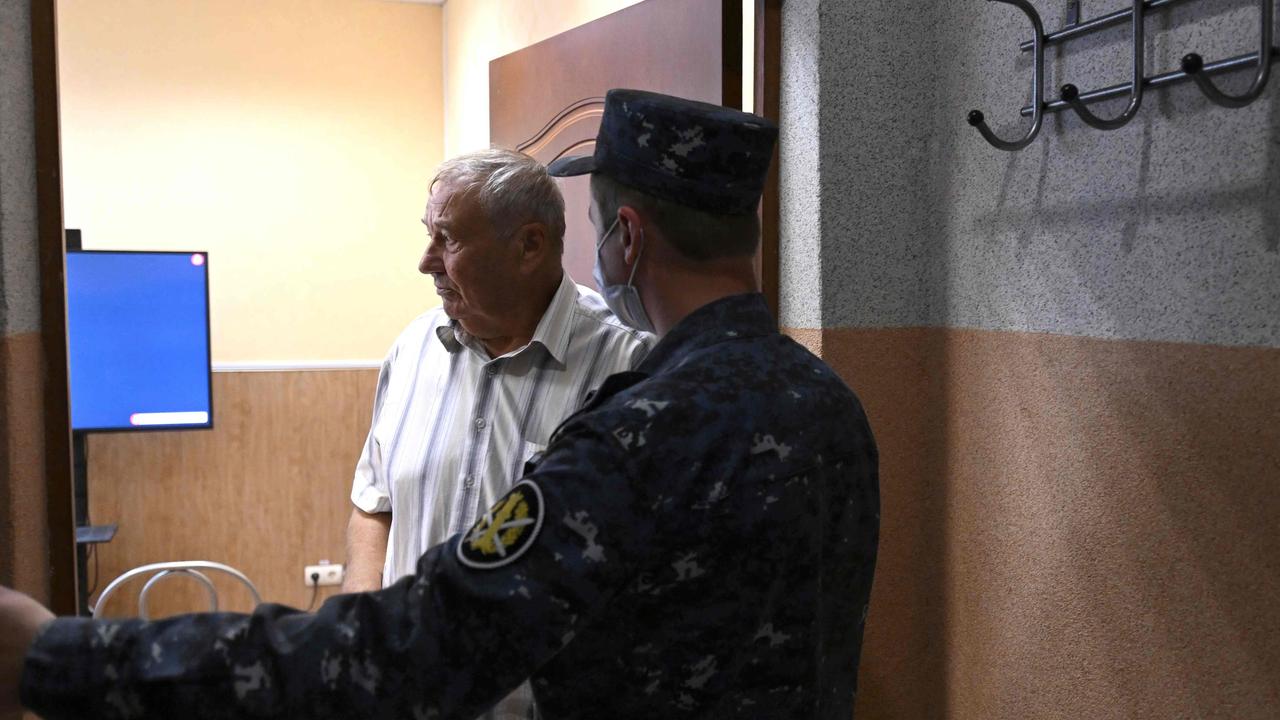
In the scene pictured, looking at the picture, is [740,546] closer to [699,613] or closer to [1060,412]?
[699,613]

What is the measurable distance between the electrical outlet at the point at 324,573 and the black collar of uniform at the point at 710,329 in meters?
3.27

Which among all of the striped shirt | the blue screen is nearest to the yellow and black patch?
the striped shirt

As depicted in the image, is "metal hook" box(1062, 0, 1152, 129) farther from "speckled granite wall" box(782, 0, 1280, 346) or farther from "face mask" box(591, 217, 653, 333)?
"face mask" box(591, 217, 653, 333)

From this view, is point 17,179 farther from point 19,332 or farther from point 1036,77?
point 1036,77

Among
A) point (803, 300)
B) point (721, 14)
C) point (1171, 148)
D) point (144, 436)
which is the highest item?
point (721, 14)

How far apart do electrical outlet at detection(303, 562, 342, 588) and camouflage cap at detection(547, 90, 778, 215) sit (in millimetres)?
3271

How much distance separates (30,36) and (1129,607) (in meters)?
1.46

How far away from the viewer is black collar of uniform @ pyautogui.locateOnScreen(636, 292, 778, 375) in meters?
0.83

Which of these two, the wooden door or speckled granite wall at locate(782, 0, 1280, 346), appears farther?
the wooden door

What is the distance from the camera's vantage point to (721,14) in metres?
1.70

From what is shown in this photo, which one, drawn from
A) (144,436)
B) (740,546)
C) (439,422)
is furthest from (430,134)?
(740,546)

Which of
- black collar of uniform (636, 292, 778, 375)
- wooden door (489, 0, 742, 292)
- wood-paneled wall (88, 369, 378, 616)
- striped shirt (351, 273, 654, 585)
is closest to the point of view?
black collar of uniform (636, 292, 778, 375)

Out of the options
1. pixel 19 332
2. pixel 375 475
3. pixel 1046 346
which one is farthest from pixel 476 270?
pixel 1046 346

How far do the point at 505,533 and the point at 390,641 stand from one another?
0.10 m
